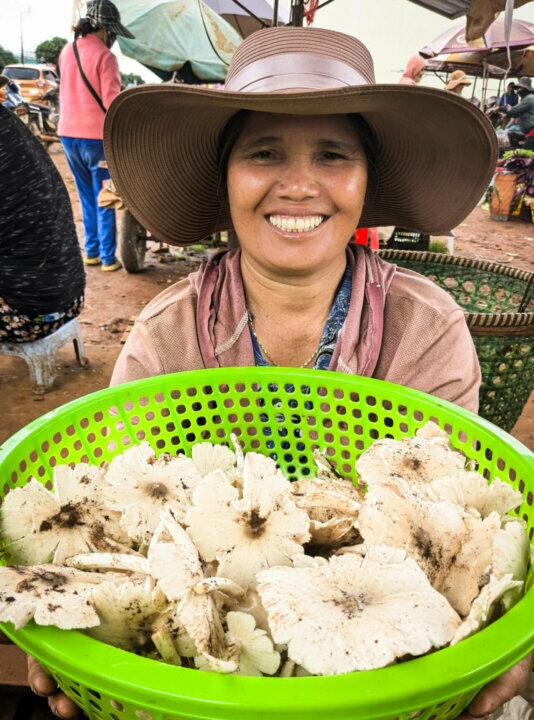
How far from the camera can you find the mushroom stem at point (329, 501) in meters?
0.93

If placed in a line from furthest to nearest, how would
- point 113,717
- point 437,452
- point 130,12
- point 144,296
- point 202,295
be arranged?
point 130,12
point 144,296
point 202,295
point 437,452
point 113,717

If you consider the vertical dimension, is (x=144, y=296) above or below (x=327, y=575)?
below

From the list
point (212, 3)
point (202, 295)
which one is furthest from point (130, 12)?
point (202, 295)

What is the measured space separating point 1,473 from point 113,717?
42 cm

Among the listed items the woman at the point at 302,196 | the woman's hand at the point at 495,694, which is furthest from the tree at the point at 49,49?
the woman's hand at the point at 495,694

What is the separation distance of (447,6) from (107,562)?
11.9 ft

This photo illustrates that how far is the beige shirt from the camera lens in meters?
1.38

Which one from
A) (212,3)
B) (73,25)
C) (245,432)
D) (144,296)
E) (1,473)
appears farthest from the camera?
(212,3)

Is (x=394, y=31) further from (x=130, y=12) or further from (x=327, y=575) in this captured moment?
(x=327, y=575)

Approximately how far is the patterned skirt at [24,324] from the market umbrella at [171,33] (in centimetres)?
494

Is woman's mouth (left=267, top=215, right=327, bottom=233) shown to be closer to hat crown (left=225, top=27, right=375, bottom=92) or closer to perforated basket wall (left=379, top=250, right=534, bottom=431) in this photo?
hat crown (left=225, top=27, right=375, bottom=92)

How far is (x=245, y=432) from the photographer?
52.4 inches

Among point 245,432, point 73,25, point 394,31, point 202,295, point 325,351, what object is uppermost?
point 394,31

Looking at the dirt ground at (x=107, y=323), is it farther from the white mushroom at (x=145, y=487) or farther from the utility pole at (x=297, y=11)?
the utility pole at (x=297, y=11)
